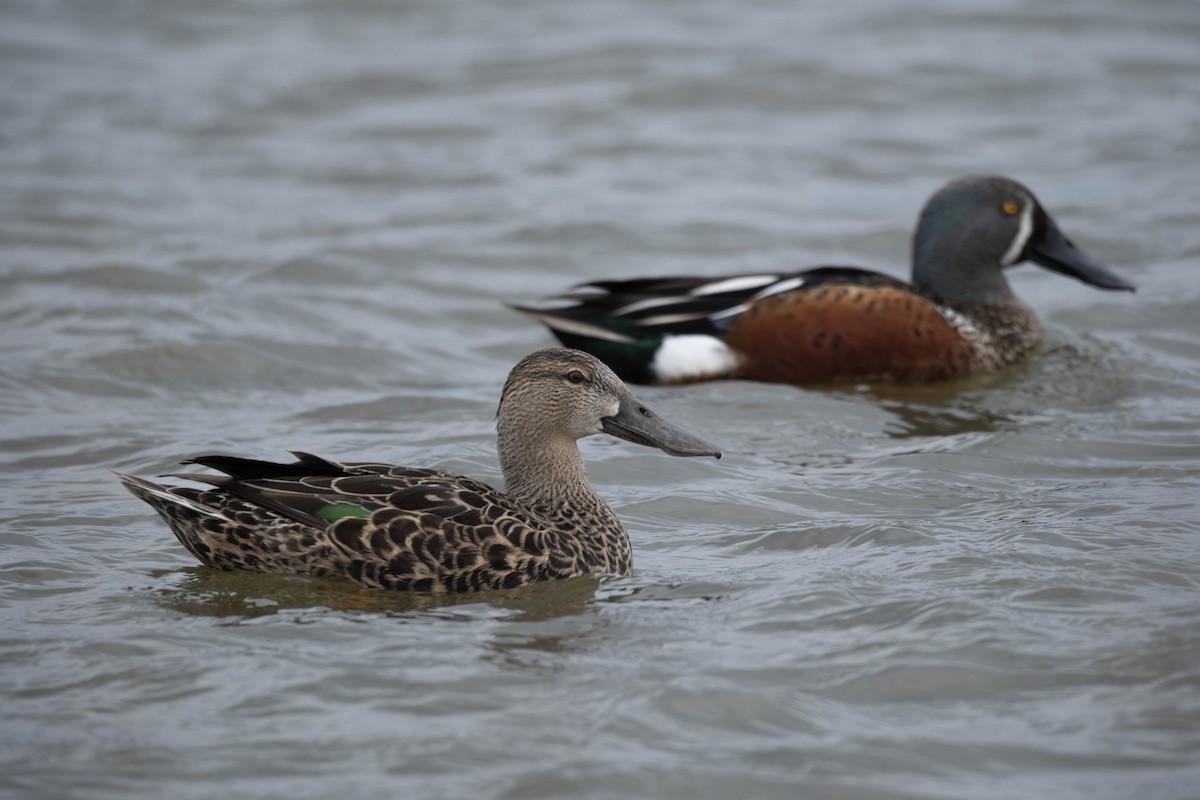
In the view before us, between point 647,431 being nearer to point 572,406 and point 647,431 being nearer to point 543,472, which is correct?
point 572,406

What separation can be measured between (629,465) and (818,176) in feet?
21.1

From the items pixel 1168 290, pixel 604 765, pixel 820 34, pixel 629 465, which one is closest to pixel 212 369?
pixel 629 465

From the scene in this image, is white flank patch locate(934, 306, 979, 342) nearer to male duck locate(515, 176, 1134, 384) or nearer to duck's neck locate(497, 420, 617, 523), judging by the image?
male duck locate(515, 176, 1134, 384)

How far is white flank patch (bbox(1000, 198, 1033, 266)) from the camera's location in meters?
9.64

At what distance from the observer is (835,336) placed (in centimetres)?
891

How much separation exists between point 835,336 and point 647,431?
2.79m

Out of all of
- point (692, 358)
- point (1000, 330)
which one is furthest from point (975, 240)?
point (692, 358)

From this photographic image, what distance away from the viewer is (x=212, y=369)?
9172 mm

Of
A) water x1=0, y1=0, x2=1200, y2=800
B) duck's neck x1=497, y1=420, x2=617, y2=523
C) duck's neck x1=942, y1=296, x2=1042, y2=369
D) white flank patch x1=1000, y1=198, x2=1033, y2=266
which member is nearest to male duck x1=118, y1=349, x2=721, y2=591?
duck's neck x1=497, y1=420, x2=617, y2=523

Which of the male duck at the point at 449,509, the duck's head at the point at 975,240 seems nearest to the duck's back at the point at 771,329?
the duck's head at the point at 975,240

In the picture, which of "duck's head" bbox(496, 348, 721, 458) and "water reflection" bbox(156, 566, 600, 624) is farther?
"duck's head" bbox(496, 348, 721, 458)

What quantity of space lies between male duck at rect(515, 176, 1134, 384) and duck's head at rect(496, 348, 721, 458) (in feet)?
8.68

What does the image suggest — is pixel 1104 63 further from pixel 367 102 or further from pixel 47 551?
pixel 47 551

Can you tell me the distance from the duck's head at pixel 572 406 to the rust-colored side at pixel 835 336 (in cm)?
263
